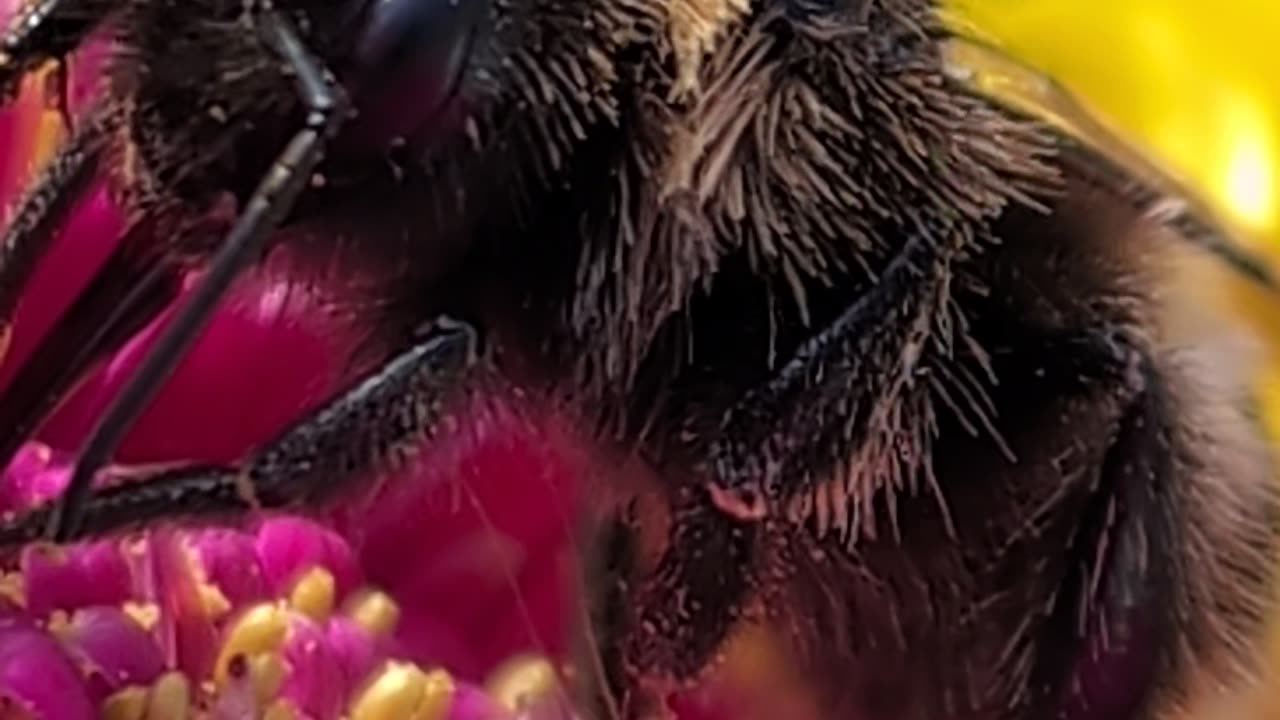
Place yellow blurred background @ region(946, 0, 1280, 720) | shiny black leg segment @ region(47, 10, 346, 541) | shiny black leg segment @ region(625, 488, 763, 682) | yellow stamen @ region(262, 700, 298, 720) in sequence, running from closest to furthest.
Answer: shiny black leg segment @ region(47, 10, 346, 541) < shiny black leg segment @ region(625, 488, 763, 682) < yellow stamen @ region(262, 700, 298, 720) < yellow blurred background @ region(946, 0, 1280, 720)

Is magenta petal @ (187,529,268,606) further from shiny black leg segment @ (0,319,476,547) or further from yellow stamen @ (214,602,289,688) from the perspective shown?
shiny black leg segment @ (0,319,476,547)

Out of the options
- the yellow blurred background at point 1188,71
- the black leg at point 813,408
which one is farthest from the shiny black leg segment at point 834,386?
the yellow blurred background at point 1188,71

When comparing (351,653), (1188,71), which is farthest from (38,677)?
(1188,71)

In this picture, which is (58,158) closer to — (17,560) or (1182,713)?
(17,560)

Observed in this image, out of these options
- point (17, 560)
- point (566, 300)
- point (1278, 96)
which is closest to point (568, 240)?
point (566, 300)

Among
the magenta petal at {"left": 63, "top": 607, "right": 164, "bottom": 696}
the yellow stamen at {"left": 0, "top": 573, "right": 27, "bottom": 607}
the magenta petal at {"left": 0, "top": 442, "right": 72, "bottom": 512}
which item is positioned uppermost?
the magenta petal at {"left": 0, "top": 442, "right": 72, "bottom": 512}

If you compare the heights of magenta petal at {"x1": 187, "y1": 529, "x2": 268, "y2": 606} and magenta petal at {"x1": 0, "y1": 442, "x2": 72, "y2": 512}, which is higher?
magenta petal at {"x1": 0, "y1": 442, "x2": 72, "y2": 512}

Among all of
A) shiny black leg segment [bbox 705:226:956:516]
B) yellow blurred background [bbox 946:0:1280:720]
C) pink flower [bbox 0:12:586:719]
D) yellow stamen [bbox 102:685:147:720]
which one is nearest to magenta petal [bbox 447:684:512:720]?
pink flower [bbox 0:12:586:719]
